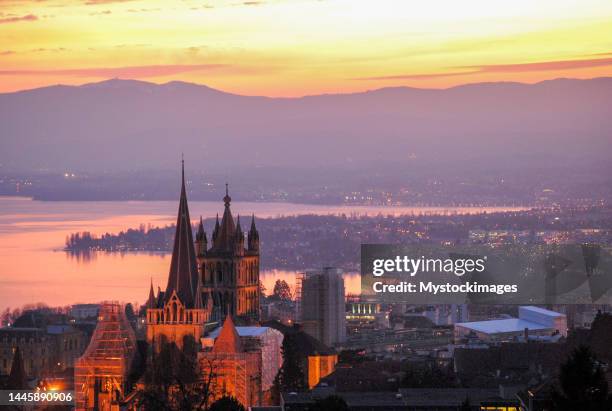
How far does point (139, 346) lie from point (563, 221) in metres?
119

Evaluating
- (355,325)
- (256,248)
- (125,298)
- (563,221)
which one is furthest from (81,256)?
(256,248)

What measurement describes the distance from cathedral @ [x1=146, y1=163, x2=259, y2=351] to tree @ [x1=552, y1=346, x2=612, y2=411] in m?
34.4

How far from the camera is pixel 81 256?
18850 centimetres

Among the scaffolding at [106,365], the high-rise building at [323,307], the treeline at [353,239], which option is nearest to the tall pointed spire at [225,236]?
the scaffolding at [106,365]

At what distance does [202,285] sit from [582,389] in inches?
1699

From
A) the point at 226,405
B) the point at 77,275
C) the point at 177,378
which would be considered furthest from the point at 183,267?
the point at 77,275

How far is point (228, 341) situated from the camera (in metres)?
62.8

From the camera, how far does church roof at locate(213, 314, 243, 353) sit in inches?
2462

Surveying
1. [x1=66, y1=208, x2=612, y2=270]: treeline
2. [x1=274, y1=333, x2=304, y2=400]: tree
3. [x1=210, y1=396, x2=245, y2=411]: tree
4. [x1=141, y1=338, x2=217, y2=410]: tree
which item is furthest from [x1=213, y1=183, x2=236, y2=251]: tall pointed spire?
[x1=66, y1=208, x2=612, y2=270]: treeline

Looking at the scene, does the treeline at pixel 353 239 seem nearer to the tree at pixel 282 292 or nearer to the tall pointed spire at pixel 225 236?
the tree at pixel 282 292

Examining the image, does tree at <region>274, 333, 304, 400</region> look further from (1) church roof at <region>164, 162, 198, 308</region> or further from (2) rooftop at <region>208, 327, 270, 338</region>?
(1) church roof at <region>164, 162, 198, 308</region>

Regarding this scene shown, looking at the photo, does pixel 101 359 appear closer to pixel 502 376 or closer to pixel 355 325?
pixel 502 376

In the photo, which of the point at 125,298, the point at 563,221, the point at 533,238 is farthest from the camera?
the point at 563,221

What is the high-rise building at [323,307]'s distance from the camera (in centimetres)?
9719
